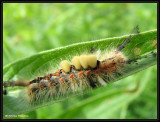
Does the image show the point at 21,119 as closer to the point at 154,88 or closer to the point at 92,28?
the point at 154,88

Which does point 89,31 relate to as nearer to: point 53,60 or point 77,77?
point 77,77

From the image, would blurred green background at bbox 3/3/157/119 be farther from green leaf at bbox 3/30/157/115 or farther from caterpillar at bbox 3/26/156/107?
green leaf at bbox 3/30/157/115

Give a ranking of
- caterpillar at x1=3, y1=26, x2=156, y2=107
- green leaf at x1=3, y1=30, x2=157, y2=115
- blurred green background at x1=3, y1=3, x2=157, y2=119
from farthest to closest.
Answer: blurred green background at x1=3, y1=3, x2=157, y2=119 < caterpillar at x1=3, y1=26, x2=156, y2=107 < green leaf at x1=3, y1=30, x2=157, y2=115

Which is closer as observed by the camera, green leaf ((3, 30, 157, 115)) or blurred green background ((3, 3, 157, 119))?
green leaf ((3, 30, 157, 115))

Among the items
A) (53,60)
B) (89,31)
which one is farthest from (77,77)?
(89,31)

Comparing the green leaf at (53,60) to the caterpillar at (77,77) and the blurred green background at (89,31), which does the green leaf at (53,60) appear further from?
the blurred green background at (89,31)

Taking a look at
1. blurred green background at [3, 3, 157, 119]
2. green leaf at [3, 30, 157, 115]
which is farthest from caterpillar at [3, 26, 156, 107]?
blurred green background at [3, 3, 157, 119]

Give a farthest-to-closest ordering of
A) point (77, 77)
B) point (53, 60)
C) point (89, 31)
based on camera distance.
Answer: point (89, 31)
point (77, 77)
point (53, 60)
